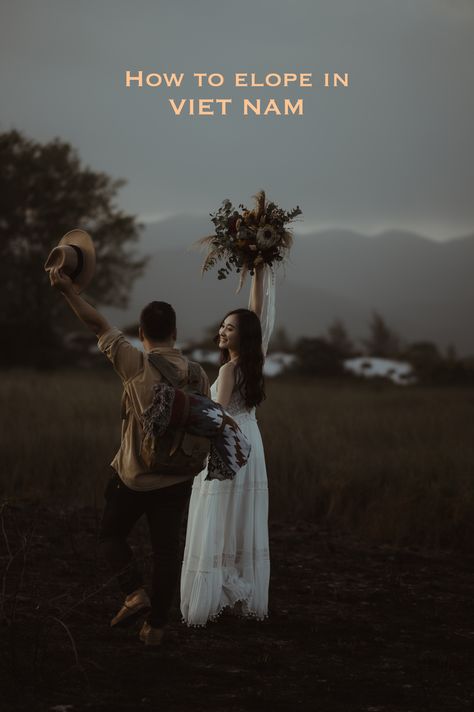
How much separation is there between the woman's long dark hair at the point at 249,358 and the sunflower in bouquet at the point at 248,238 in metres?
0.56

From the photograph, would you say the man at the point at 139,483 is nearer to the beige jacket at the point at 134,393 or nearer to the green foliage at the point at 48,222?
the beige jacket at the point at 134,393

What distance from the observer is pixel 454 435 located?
1522 centimetres

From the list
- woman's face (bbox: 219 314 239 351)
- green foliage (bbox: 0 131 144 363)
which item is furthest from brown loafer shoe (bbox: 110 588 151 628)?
green foliage (bbox: 0 131 144 363)

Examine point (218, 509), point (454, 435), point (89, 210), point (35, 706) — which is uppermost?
point (89, 210)

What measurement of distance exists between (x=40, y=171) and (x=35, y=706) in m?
40.6

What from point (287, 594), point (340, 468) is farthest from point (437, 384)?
point (287, 594)

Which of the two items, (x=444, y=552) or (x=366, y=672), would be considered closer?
(x=366, y=672)

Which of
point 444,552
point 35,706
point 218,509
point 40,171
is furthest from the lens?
point 40,171

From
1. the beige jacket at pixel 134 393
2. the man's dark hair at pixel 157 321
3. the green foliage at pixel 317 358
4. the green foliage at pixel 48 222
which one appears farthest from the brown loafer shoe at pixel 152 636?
the green foliage at pixel 48 222

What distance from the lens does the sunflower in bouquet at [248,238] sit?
6.70 meters

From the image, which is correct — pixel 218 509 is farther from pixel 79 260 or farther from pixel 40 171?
pixel 40 171

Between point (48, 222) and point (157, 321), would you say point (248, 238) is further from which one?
point (48, 222)

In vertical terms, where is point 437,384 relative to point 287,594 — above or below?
above

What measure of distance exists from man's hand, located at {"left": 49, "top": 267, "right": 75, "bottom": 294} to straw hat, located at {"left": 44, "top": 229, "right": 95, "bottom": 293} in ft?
0.08
